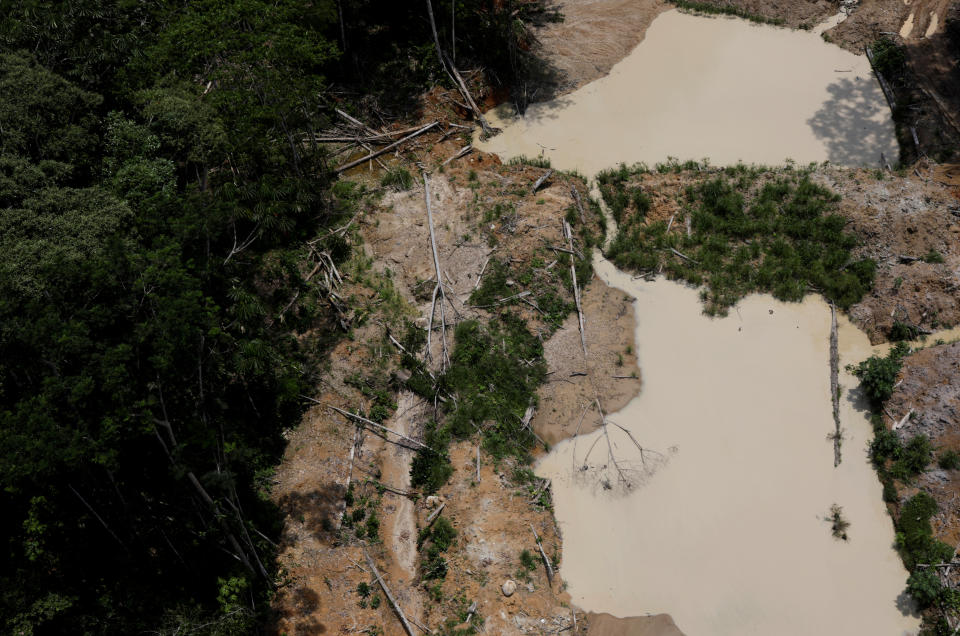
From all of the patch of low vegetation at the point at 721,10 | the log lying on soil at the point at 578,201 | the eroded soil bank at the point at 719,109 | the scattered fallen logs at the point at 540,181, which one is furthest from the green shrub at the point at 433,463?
the patch of low vegetation at the point at 721,10

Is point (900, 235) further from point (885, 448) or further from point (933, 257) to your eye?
point (885, 448)

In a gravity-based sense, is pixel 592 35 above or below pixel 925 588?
above

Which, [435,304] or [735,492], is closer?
[735,492]

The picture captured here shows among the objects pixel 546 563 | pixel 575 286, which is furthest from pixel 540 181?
pixel 546 563

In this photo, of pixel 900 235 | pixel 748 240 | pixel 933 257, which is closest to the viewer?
pixel 933 257

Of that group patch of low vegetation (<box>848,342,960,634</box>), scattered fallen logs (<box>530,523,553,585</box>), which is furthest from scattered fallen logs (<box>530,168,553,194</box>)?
scattered fallen logs (<box>530,523,553,585</box>)

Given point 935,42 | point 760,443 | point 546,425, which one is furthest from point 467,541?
point 935,42

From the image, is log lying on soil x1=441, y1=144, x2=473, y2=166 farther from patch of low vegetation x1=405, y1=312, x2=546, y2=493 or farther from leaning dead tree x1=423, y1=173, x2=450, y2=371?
patch of low vegetation x1=405, y1=312, x2=546, y2=493
